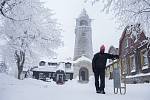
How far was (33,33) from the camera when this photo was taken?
80.5 feet

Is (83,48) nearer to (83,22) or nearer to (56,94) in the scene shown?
(83,22)

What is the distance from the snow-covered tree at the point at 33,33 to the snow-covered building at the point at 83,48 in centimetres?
3232

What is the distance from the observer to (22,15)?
1988 centimetres

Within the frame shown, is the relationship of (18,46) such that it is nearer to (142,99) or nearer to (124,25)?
(124,25)

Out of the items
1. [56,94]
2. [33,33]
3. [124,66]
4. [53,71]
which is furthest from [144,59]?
[53,71]

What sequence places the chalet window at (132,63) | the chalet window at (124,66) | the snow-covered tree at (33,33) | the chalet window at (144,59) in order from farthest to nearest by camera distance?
the chalet window at (124,66) < the chalet window at (132,63) < the chalet window at (144,59) < the snow-covered tree at (33,33)

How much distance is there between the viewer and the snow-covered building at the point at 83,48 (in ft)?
211

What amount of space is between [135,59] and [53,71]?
34733 mm

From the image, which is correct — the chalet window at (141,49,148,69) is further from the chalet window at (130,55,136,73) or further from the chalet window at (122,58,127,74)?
the chalet window at (122,58,127,74)

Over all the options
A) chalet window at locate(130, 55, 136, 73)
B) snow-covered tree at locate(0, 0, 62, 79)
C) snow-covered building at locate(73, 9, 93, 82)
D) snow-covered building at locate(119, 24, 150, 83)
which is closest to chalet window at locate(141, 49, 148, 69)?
snow-covered building at locate(119, 24, 150, 83)

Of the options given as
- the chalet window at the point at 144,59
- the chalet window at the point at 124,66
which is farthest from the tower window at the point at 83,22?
the chalet window at the point at 144,59

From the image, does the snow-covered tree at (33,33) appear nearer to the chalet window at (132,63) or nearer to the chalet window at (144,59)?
the chalet window at (144,59)

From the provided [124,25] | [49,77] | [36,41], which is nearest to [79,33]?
[49,77]

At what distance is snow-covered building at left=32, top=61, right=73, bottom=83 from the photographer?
206 ft
